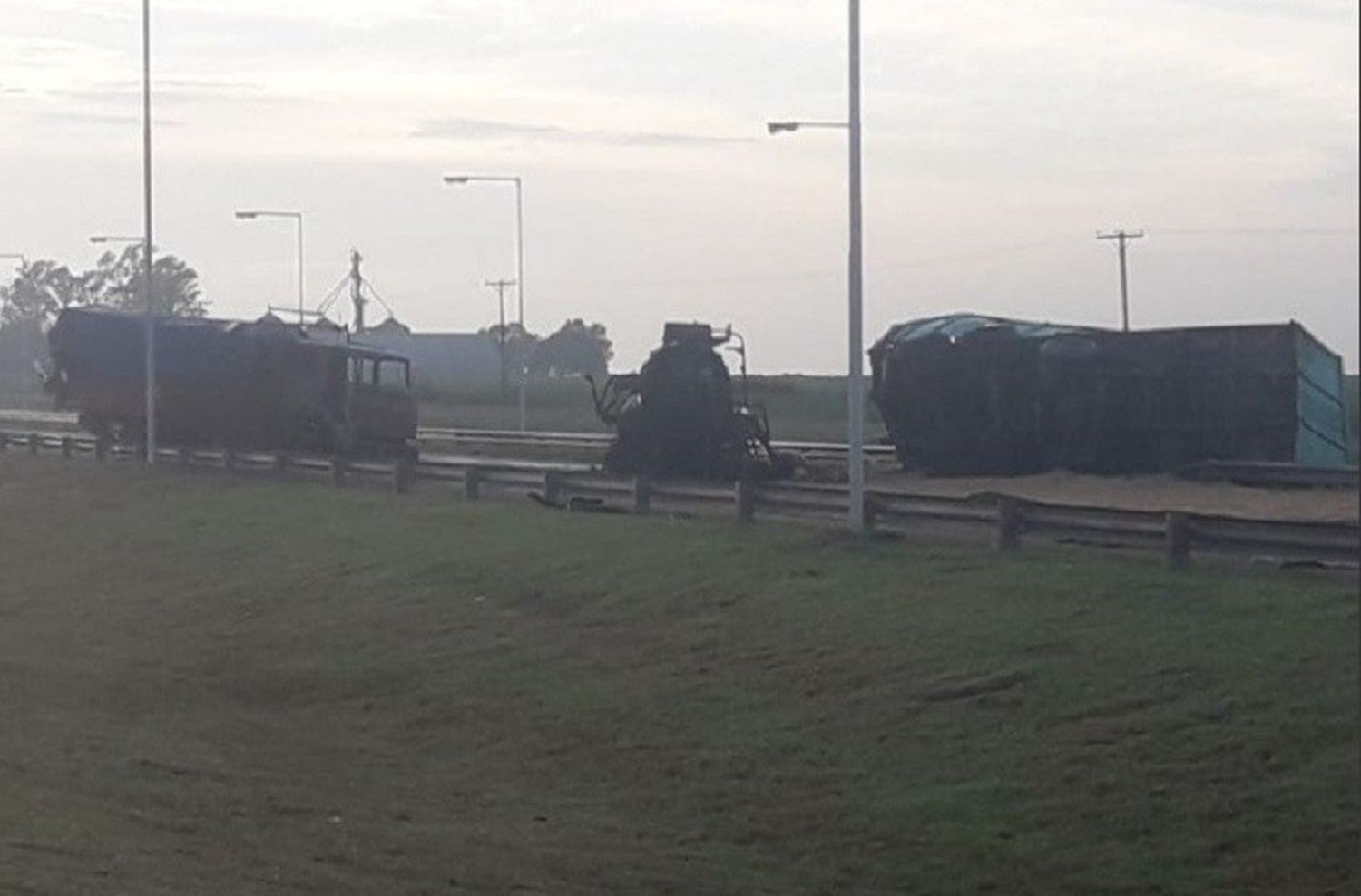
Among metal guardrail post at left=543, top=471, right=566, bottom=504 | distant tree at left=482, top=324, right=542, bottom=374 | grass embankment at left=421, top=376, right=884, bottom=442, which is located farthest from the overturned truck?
distant tree at left=482, top=324, right=542, bottom=374

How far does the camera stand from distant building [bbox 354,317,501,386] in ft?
424

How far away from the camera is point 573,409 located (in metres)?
97.1

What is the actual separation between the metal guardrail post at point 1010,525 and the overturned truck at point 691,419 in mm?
15972

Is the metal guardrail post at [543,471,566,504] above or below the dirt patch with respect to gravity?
above

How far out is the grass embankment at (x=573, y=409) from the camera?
2894 inches

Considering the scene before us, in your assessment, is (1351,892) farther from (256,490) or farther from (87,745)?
(256,490)

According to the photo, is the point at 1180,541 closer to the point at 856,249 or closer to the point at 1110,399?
the point at 856,249

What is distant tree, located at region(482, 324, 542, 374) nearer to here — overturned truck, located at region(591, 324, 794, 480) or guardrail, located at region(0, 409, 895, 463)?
guardrail, located at region(0, 409, 895, 463)

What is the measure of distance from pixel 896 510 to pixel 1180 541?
18.7 ft

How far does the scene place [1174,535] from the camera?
77.0 ft

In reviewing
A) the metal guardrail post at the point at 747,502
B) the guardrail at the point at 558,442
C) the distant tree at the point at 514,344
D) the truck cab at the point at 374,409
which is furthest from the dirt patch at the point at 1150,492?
the distant tree at the point at 514,344

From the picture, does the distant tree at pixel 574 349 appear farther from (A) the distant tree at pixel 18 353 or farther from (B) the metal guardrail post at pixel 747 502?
(B) the metal guardrail post at pixel 747 502

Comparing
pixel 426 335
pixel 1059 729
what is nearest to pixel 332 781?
pixel 1059 729

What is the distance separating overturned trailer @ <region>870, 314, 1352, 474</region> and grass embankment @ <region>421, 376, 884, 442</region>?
9.11 meters
